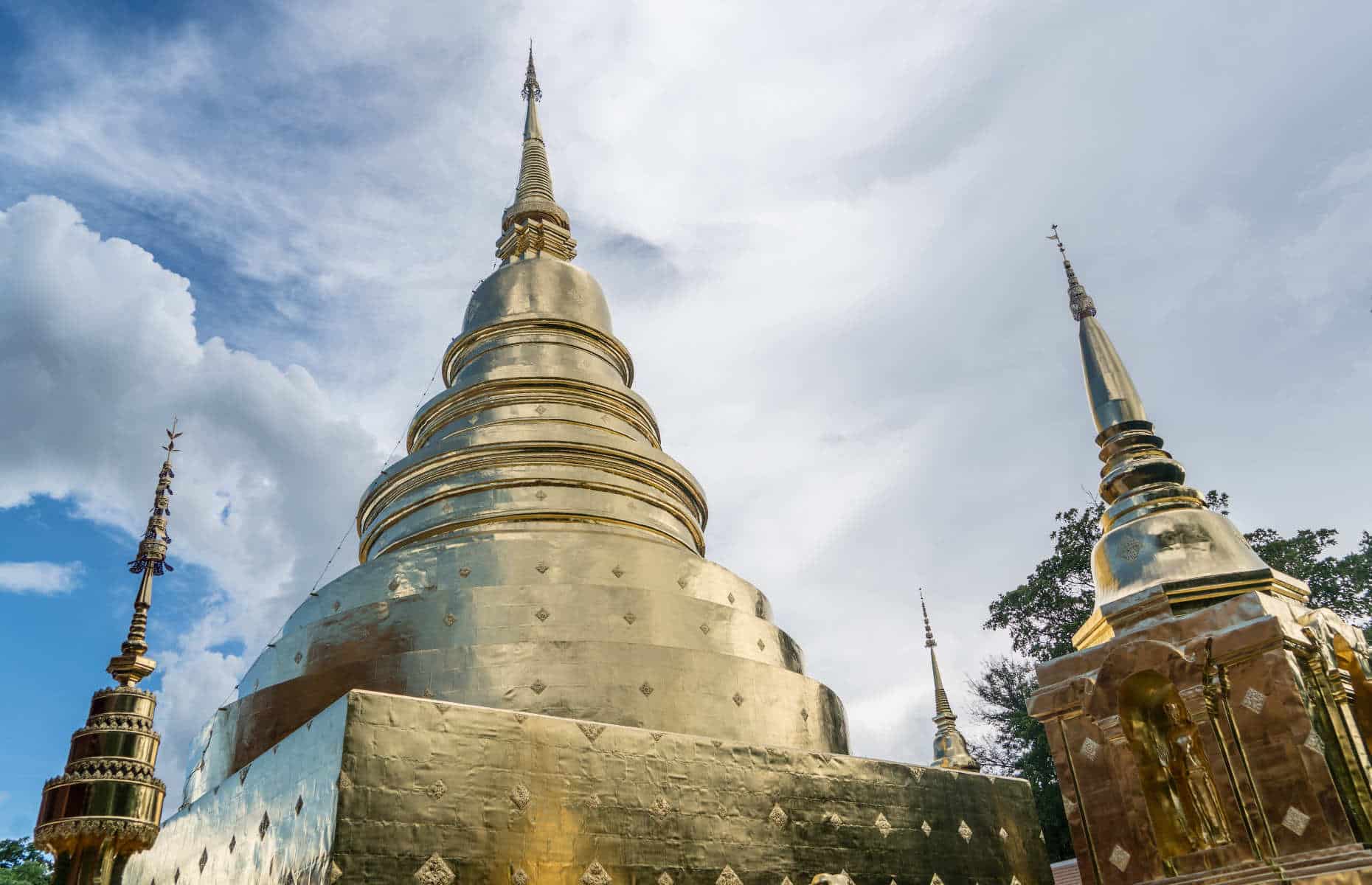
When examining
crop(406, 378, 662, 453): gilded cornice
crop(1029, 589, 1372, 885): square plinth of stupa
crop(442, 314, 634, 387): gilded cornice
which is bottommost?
crop(1029, 589, 1372, 885): square plinth of stupa

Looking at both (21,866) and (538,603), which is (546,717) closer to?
(538,603)

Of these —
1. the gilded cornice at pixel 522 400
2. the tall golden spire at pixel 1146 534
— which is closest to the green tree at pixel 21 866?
the gilded cornice at pixel 522 400

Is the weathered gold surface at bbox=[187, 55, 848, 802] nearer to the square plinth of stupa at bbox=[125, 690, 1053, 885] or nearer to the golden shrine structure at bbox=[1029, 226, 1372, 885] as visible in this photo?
the square plinth of stupa at bbox=[125, 690, 1053, 885]

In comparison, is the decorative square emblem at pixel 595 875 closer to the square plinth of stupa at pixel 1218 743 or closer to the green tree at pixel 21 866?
Result: the square plinth of stupa at pixel 1218 743

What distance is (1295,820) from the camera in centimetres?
891

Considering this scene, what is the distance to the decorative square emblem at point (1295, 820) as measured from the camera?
29.0 feet

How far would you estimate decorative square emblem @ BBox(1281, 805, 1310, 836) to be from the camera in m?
8.84

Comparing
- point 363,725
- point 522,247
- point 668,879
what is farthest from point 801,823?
point 522,247

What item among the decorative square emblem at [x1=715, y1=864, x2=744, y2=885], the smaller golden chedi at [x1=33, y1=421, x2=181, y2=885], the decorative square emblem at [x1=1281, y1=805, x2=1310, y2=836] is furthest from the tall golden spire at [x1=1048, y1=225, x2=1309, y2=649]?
the smaller golden chedi at [x1=33, y1=421, x2=181, y2=885]

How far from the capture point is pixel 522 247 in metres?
17.3

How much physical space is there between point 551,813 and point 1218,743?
635 cm

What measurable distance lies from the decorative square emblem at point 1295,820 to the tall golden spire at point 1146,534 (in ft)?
7.46

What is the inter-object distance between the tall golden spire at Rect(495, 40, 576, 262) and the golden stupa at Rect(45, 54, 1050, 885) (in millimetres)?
4070

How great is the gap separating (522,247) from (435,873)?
486 inches
